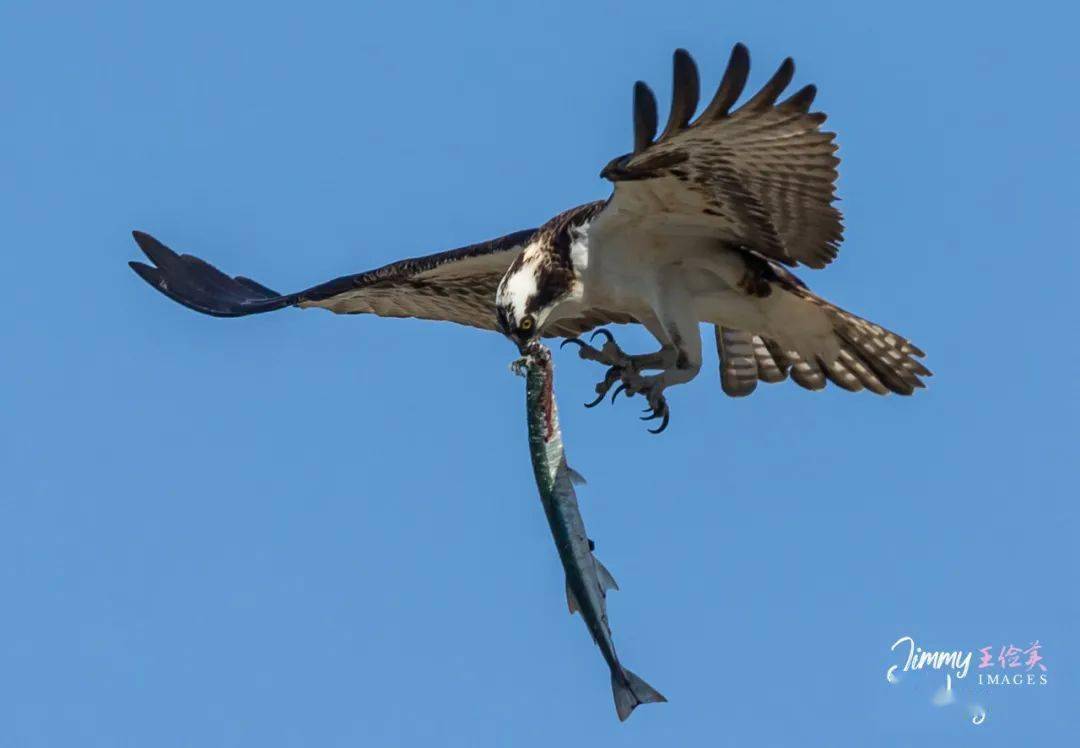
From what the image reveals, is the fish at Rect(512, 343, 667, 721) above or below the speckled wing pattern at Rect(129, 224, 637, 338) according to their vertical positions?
below

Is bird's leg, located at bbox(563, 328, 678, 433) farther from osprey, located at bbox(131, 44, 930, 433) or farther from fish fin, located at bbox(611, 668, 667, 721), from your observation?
fish fin, located at bbox(611, 668, 667, 721)

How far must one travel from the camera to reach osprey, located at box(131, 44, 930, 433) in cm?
968

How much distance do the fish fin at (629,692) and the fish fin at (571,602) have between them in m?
0.51

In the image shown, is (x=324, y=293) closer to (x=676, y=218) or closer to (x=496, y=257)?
(x=496, y=257)

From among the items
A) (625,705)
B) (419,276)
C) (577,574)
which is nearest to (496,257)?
(419,276)

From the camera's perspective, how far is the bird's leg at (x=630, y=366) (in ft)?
36.0

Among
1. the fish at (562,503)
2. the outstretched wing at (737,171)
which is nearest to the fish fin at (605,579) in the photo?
the fish at (562,503)

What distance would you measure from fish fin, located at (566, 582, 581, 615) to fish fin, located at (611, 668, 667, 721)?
0.51 m

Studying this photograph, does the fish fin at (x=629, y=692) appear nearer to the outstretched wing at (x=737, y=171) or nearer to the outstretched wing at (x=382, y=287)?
the outstretched wing at (x=737, y=171)

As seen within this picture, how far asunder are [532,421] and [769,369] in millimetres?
3503

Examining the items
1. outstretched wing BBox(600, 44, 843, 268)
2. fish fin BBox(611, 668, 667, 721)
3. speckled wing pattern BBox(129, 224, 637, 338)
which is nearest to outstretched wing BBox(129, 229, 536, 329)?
speckled wing pattern BBox(129, 224, 637, 338)

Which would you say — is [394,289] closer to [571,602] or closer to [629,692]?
[571,602]

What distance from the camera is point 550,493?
347 inches

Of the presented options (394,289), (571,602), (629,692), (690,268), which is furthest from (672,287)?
(629,692)
